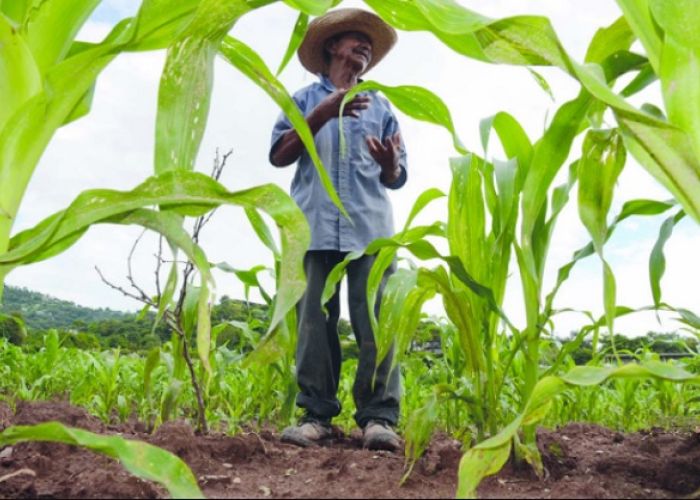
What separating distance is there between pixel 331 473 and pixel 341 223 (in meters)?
1.08

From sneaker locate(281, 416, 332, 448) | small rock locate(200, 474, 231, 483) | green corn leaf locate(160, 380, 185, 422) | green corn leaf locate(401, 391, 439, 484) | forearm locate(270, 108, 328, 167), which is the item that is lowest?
sneaker locate(281, 416, 332, 448)

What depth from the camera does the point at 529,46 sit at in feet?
3.23

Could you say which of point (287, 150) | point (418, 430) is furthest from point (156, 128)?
point (287, 150)

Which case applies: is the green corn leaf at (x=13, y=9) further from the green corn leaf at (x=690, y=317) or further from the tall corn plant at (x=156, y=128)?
the green corn leaf at (x=690, y=317)

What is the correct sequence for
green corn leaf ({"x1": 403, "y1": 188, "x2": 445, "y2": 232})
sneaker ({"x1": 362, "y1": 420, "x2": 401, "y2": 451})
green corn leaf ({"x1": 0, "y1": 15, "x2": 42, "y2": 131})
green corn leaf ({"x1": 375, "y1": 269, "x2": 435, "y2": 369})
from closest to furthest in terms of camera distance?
green corn leaf ({"x1": 0, "y1": 15, "x2": 42, "y2": 131}), green corn leaf ({"x1": 375, "y1": 269, "x2": 435, "y2": 369}), green corn leaf ({"x1": 403, "y1": 188, "x2": 445, "y2": 232}), sneaker ({"x1": 362, "y1": 420, "x2": 401, "y2": 451})

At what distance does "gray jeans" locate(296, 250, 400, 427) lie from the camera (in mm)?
2141

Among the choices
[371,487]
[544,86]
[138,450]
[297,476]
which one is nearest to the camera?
[138,450]

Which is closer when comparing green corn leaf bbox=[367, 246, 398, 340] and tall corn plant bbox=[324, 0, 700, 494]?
tall corn plant bbox=[324, 0, 700, 494]

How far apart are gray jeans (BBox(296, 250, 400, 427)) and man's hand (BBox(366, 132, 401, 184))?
12.0 inches

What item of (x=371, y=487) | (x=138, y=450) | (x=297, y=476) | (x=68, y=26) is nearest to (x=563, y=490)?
(x=371, y=487)

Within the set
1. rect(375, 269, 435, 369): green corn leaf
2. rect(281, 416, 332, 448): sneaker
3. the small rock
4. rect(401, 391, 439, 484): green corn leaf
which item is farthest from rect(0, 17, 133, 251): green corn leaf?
rect(281, 416, 332, 448): sneaker

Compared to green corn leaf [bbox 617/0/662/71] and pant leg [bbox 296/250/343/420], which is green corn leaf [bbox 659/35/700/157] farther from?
pant leg [bbox 296/250/343/420]

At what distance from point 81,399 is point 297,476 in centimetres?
214

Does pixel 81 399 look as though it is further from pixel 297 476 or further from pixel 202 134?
pixel 202 134
